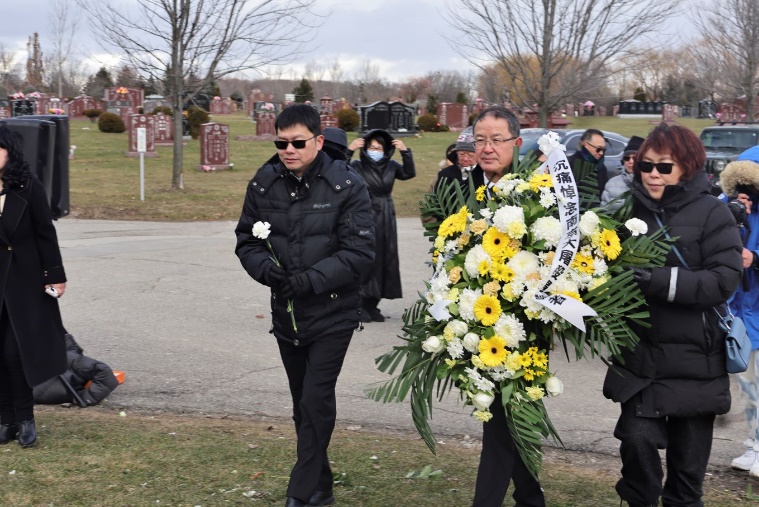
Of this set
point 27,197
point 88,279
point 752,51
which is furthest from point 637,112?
point 27,197

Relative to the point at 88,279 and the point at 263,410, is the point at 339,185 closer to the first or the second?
the point at 263,410

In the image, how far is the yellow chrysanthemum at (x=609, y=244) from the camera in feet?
12.4

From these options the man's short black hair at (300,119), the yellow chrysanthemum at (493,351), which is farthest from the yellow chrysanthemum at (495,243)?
the man's short black hair at (300,119)

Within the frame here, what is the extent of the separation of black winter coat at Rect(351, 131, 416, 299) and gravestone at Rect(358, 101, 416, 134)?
26008mm

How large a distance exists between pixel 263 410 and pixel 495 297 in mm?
3114

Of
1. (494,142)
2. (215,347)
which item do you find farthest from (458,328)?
(215,347)

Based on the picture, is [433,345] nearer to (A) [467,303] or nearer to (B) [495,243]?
(A) [467,303]

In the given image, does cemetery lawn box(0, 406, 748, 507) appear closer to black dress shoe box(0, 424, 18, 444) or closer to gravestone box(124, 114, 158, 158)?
black dress shoe box(0, 424, 18, 444)

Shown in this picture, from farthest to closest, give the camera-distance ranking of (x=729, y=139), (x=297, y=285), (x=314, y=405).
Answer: (x=729, y=139)
(x=314, y=405)
(x=297, y=285)

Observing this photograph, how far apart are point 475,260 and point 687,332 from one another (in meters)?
0.96

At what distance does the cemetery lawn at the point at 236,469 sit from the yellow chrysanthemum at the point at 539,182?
1.78 metres

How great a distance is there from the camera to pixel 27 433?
18.3 ft

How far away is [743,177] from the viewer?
17.6 feet

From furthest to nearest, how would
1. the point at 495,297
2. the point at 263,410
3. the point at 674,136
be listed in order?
the point at 263,410
the point at 674,136
the point at 495,297
